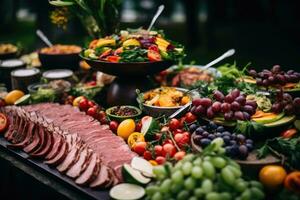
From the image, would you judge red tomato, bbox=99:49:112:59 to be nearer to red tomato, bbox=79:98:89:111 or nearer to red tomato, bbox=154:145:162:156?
red tomato, bbox=79:98:89:111

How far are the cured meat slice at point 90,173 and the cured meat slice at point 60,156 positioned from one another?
0.30 metres

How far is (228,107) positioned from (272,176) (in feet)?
2.06

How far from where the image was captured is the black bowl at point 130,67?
142 inches

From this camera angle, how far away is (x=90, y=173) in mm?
2648

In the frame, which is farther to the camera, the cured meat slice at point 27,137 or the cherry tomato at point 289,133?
the cured meat slice at point 27,137

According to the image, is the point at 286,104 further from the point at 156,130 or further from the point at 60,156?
the point at 60,156

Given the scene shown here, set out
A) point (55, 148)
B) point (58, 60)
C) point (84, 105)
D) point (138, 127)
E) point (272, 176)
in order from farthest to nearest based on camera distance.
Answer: point (58, 60), point (84, 105), point (138, 127), point (55, 148), point (272, 176)

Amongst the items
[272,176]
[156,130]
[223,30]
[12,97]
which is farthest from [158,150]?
[223,30]

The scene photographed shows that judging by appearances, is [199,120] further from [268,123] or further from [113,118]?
[113,118]

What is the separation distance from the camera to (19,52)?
572 cm

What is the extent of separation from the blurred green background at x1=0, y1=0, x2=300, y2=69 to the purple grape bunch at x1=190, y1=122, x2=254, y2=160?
562 cm

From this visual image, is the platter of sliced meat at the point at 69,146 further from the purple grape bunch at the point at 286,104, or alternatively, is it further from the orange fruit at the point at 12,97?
the purple grape bunch at the point at 286,104

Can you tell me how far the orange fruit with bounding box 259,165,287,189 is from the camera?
2.36 m

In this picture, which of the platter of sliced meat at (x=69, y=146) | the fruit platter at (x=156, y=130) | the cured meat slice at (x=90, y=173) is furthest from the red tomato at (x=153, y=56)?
the cured meat slice at (x=90, y=173)
